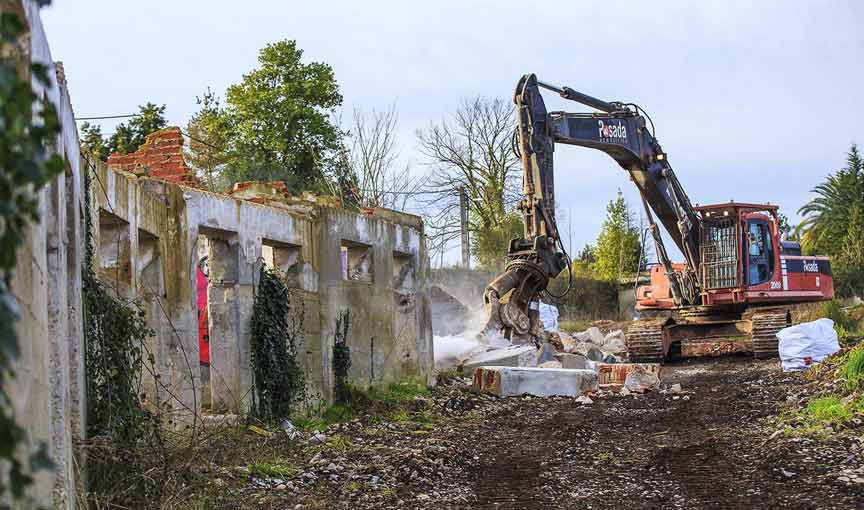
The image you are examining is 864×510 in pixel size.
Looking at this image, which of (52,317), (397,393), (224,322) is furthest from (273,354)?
(52,317)

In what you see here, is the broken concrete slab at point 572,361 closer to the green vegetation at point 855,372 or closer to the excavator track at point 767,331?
the excavator track at point 767,331

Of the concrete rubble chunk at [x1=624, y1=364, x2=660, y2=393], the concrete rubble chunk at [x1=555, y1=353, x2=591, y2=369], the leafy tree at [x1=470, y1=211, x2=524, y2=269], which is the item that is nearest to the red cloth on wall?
the concrete rubble chunk at [x1=624, y1=364, x2=660, y2=393]

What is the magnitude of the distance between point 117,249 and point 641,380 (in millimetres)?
10733

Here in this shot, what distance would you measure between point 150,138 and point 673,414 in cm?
797

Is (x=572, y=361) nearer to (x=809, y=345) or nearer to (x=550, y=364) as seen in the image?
(x=550, y=364)

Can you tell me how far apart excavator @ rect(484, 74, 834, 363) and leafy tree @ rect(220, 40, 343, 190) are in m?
11.7

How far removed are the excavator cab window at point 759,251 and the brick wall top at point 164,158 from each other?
43.8 feet

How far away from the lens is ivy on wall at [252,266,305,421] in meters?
13.3

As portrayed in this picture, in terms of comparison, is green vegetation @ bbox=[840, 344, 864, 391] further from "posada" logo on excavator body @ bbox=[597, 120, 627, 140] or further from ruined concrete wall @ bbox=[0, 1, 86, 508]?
ruined concrete wall @ bbox=[0, 1, 86, 508]

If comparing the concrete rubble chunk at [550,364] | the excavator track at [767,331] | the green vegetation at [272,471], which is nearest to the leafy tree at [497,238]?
the excavator track at [767,331]

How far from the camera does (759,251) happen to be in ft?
78.4

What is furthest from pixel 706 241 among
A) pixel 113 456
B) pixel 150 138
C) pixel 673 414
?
pixel 113 456

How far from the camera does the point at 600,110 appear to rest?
75.6ft

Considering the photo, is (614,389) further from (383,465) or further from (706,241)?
(383,465)
